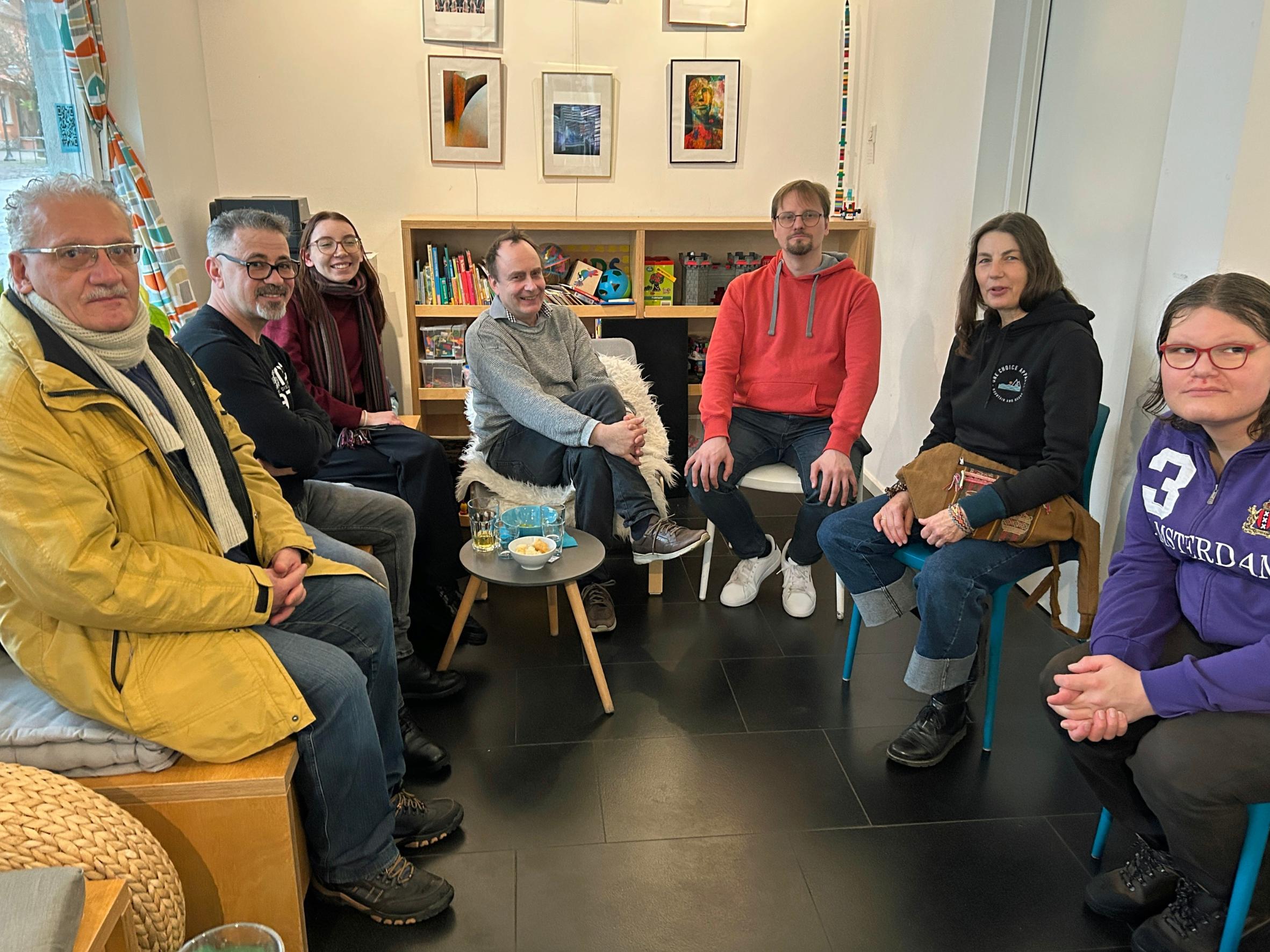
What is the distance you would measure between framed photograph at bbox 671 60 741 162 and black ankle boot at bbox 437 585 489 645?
255 cm

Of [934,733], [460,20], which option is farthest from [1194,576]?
[460,20]

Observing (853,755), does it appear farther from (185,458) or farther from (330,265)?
(330,265)

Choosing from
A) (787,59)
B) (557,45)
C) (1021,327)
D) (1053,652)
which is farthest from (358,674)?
(787,59)

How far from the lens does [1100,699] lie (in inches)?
61.7

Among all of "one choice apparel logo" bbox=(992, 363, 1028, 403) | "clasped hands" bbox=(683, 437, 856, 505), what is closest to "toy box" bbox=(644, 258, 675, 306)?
"clasped hands" bbox=(683, 437, 856, 505)

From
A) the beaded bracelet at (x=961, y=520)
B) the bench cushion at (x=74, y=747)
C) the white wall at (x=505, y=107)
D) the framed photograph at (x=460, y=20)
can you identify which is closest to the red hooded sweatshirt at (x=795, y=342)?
the beaded bracelet at (x=961, y=520)

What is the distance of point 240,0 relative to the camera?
405cm

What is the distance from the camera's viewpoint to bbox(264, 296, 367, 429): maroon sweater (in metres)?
2.75

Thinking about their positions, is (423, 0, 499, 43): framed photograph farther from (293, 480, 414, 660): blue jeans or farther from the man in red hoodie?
(293, 480, 414, 660): blue jeans

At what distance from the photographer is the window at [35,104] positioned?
9.23ft

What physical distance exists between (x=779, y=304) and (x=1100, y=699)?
5.90ft

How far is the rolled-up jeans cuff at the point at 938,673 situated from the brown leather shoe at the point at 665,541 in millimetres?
819

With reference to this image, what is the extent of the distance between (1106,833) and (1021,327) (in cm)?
116

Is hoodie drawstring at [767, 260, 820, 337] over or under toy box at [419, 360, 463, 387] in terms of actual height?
over
